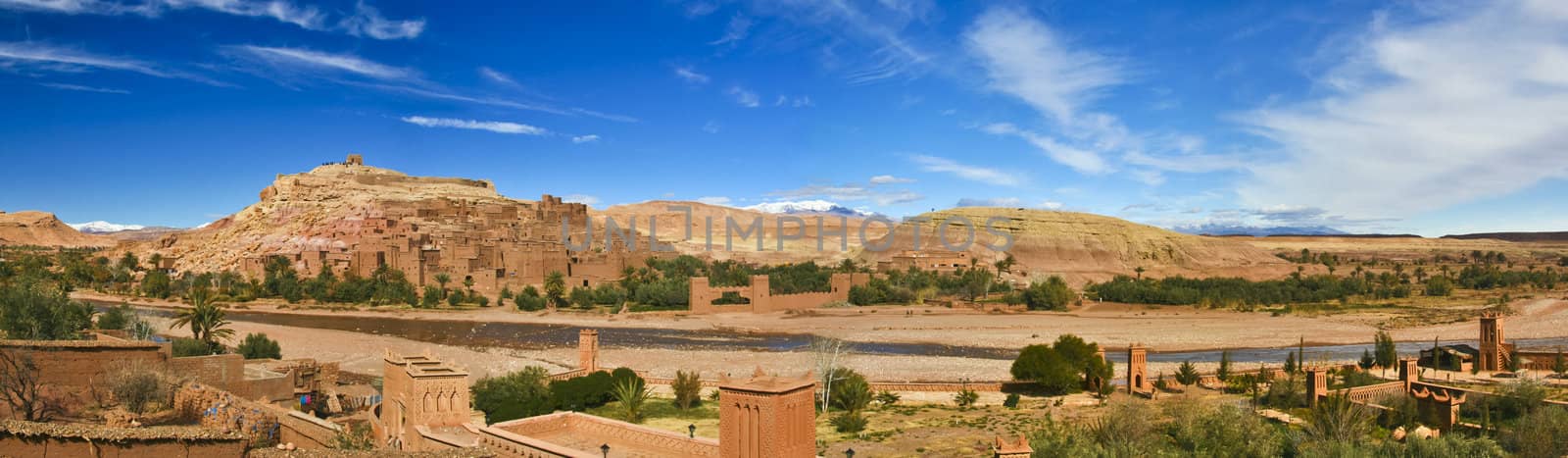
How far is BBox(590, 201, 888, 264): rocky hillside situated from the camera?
315ft

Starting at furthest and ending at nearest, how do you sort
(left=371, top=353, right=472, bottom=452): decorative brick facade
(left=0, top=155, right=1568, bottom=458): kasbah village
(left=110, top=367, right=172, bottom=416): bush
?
(left=110, top=367, right=172, bottom=416): bush → (left=0, top=155, right=1568, bottom=458): kasbah village → (left=371, top=353, right=472, bottom=452): decorative brick facade

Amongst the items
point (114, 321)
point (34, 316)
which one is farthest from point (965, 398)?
point (114, 321)

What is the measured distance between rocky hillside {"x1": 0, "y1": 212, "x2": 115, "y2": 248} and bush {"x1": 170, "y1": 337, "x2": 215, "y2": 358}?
9987cm

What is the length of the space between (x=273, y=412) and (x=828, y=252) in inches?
3345

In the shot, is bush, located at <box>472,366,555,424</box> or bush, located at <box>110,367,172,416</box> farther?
bush, located at <box>472,366,555,424</box>

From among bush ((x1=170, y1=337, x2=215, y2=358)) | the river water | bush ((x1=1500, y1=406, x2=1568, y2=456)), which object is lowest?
the river water

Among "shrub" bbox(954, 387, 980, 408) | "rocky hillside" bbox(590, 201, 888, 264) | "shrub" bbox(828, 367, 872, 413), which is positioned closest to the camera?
"shrub" bbox(828, 367, 872, 413)

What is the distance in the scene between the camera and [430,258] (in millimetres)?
57875

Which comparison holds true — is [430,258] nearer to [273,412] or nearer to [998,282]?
[998,282]

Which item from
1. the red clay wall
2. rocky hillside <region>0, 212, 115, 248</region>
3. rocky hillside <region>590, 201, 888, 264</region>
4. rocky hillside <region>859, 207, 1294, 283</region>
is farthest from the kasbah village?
rocky hillside <region>0, 212, 115, 248</region>

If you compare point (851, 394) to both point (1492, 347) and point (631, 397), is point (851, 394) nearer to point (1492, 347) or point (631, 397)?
point (631, 397)

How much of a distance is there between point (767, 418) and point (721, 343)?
2847 cm

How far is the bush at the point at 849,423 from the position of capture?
17.3m

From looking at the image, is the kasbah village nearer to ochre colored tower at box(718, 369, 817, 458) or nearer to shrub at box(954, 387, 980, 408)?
ochre colored tower at box(718, 369, 817, 458)
